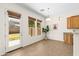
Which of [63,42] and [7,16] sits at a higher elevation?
[7,16]

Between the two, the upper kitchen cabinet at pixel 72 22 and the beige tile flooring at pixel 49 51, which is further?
the beige tile flooring at pixel 49 51

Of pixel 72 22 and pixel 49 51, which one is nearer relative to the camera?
pixel 72 22

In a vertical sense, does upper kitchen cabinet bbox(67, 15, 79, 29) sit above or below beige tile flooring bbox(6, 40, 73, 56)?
above

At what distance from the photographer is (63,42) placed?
9.25ft

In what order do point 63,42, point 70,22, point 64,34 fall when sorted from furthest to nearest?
point 63,42 → point 64,34 → point 70,22

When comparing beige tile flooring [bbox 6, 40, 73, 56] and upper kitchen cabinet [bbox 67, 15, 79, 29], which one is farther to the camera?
beige tile flooring [bbox 6, 40, 73, 56]

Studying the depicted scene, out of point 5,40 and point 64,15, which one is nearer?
point 64,15

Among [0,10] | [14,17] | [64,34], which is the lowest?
[64,34]

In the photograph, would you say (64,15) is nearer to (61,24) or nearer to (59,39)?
(61,24)

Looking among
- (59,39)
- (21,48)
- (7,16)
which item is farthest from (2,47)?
(59,39)

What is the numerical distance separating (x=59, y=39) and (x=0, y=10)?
6.71 feet

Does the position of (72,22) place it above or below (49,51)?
above

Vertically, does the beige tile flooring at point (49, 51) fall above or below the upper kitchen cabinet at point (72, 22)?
below

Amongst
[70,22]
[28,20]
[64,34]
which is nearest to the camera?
[70,22]
